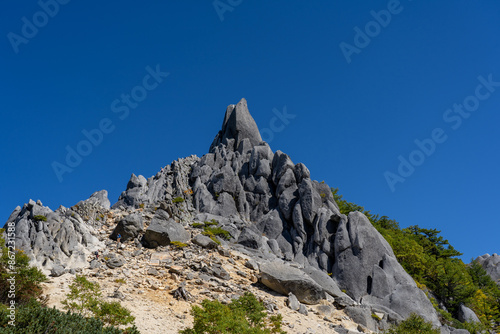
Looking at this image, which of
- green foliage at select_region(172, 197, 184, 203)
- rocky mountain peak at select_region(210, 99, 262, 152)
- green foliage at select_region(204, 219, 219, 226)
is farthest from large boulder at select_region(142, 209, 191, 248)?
rocky mountain peak at select_region(210, 99, 262, 152)

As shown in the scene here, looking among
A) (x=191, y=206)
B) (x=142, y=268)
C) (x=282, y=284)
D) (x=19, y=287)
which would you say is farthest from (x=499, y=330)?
(x=19, y=287)

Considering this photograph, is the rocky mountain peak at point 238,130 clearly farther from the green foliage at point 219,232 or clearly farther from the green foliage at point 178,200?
the green foliage at point 219,232

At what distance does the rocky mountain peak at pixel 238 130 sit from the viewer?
6412 centimetres

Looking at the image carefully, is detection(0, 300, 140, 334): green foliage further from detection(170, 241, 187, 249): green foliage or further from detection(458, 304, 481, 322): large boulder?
detection(458, 304, 481, 322): large boulder

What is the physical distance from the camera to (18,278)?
63.2ft

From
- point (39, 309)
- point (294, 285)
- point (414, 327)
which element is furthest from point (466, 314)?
point (39, 309)

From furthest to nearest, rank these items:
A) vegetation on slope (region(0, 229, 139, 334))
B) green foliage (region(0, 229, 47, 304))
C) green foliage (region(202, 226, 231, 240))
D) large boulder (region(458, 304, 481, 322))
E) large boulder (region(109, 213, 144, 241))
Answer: large boulder (region(458, 304, 481, 322)) → green foliage (region(202, 226, 231, 240)) → large boulder (region(109, 213, 144, 241)) → green foliage (region(0, 229, 47, 304)) → vegetation on slope (region(0, 229, 139, 334))

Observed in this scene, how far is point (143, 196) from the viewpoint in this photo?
45250 millimetres

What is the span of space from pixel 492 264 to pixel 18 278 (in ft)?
267

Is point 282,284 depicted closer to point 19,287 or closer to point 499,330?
point 19,287

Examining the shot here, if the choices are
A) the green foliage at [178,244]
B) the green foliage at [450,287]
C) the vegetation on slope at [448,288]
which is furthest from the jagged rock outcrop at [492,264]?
the green foliage at [178,244]

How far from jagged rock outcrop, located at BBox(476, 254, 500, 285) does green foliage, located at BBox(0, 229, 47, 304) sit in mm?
75257

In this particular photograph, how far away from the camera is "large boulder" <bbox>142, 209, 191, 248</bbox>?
95.3 ft

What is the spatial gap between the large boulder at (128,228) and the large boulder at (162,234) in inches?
36.7
